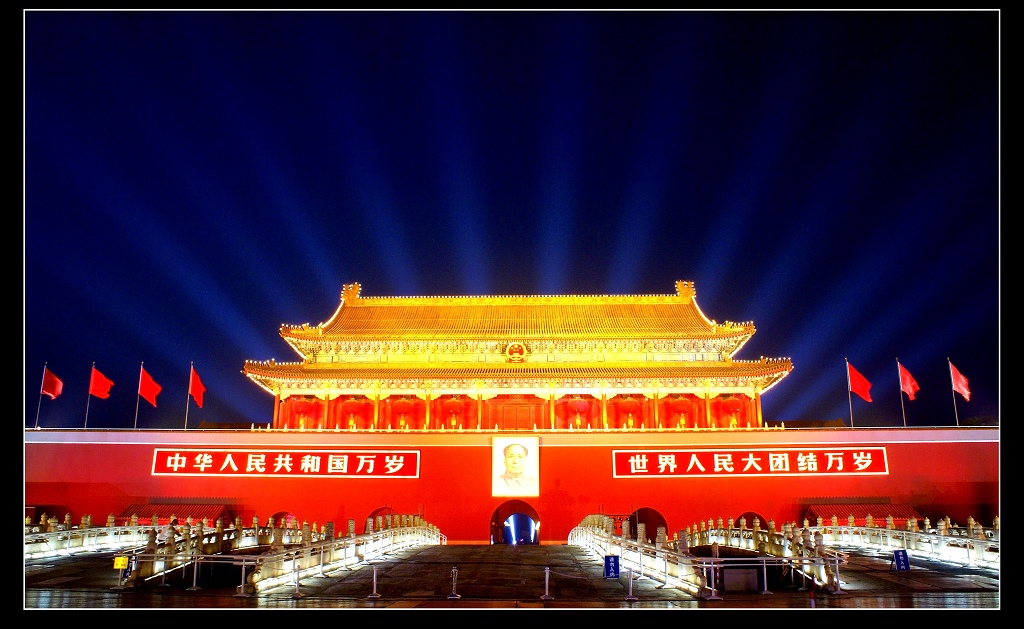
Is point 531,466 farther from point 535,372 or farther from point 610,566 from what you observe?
point 610,566

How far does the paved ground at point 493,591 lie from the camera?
9.02 m

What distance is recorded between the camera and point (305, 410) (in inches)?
973

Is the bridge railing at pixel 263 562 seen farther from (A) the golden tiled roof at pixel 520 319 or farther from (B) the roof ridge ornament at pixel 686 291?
(B) the roof ridge ornament at pixel 686 291

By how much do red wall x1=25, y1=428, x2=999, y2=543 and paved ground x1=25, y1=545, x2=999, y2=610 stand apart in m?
7.97

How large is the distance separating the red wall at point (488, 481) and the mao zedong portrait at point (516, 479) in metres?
0.31

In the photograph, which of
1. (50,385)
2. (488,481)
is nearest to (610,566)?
(488,481)

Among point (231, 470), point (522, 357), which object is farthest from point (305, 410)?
point (522, 357)

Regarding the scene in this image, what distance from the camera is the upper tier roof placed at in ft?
85.9

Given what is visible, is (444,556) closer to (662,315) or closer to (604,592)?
(604,592)

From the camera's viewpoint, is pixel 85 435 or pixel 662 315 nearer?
pixel 85 435

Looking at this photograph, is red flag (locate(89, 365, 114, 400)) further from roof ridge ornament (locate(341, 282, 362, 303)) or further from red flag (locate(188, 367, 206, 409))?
roof ridge ornament (locate(341, 282, 362, 303))

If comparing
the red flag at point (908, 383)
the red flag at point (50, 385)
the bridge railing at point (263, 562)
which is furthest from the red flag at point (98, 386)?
the red flag at point (908, 383)
